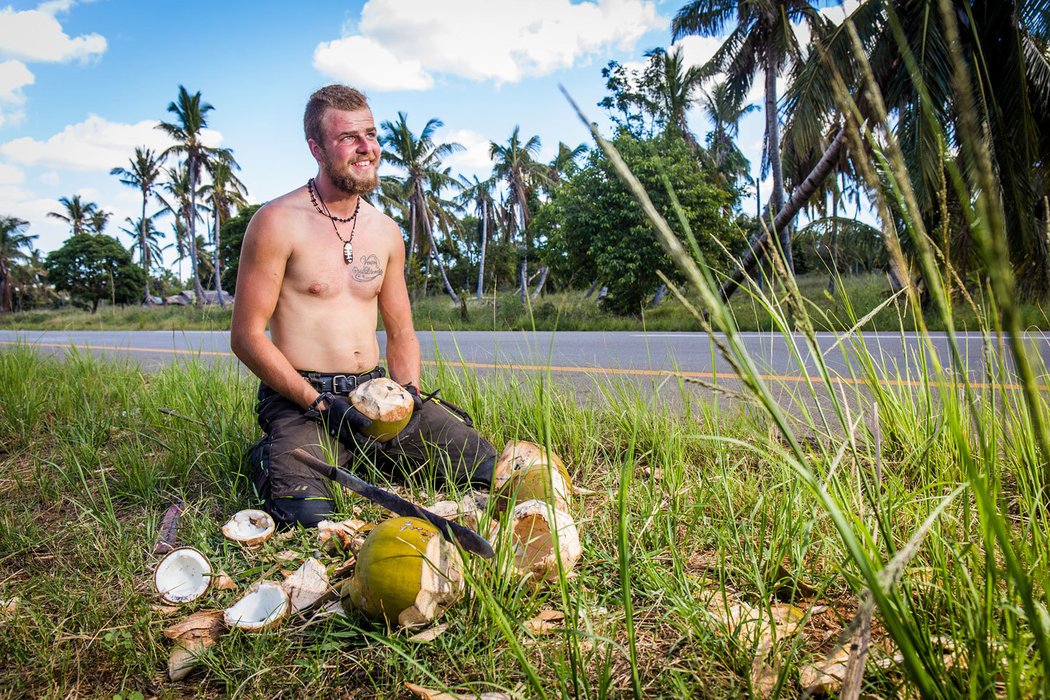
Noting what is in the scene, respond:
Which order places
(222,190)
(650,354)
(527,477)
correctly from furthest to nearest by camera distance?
1. (222,190)
2. (650,354)
3. (527,477)

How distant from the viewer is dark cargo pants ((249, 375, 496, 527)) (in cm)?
217

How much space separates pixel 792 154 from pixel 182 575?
17335 mm

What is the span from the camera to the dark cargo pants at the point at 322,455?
85.5 inches

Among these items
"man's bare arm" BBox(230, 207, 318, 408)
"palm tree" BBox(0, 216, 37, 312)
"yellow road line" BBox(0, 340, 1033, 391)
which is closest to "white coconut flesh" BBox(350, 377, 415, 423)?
"man's bare arm" BBox(230, 207, 318, 408)

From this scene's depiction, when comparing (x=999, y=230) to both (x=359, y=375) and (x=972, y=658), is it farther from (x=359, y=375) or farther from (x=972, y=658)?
(x=359, y=375)

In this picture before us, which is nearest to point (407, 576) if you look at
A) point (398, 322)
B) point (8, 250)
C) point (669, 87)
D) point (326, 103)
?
point (398, 322)

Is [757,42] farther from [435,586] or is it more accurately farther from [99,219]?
[99,219]

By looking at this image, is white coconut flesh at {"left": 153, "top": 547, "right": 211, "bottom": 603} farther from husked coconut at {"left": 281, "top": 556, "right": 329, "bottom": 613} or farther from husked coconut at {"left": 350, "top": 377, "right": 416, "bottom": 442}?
husked coconut at {"left": 350, "top": 377, "right": 416, "bottom": 442}

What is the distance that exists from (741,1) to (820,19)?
85.4 inches

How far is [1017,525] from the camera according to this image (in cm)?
172

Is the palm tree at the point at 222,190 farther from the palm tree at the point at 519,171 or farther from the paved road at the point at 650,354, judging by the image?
the paved road at the point at 650,354

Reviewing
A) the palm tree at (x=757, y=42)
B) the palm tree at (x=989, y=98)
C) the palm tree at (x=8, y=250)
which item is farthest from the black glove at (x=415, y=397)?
the palm tree at (x=8, y=250)

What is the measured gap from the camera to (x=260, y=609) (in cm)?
157

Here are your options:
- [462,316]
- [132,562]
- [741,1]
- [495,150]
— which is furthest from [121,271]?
[132,562]
